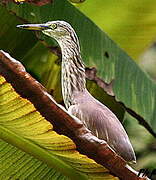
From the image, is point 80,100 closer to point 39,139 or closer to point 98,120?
point 98,120

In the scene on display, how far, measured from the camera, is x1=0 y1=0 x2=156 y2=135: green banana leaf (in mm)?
3422

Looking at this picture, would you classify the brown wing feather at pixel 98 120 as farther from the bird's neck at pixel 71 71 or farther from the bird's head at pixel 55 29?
the bird's head at pixel 55 29

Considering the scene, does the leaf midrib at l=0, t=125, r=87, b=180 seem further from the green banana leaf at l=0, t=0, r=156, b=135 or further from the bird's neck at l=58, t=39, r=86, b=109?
the green banana leaf at l=0, t=0, r=156, b=135

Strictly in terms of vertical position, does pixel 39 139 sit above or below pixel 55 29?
below

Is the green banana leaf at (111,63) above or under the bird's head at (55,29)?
under

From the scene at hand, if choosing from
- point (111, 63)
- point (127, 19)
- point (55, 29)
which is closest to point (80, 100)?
point (55, 29)

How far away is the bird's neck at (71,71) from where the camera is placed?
10.3ft

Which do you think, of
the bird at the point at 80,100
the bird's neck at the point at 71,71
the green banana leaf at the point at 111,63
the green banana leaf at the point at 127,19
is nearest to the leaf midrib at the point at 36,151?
the bird at the point at 80,100

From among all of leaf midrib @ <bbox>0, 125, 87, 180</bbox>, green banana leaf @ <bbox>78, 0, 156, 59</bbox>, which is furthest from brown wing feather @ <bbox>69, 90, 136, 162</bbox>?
green banana leaf @ <bbox>78, 0, 156, 59</bbox>

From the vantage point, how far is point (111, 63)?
3615mm

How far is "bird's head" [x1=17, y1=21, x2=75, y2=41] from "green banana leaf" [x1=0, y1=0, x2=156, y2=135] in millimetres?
161

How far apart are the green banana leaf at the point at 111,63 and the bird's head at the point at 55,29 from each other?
161mm

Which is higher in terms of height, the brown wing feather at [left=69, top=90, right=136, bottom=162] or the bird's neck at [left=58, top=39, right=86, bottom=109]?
the bird's neck at [left=58, top=39, right=86, bottom=109]

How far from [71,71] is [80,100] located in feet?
0.74
